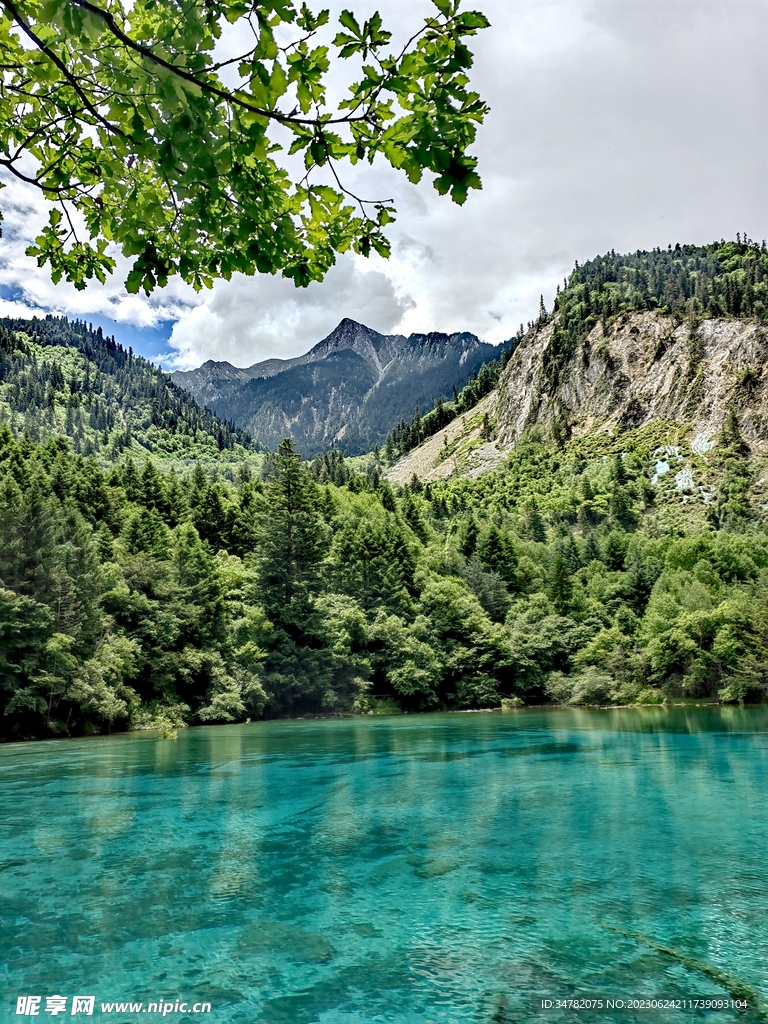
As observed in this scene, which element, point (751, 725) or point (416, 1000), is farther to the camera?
point (751, 725)

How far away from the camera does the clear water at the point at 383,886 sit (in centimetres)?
872

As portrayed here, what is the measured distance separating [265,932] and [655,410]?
165704mm

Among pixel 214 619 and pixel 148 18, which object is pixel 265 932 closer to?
pixel 148 18

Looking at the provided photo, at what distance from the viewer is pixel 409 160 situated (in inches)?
153

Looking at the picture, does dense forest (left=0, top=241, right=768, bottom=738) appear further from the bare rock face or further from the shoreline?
the bare rock face

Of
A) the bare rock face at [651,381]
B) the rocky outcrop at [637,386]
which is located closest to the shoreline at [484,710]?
the rocky outcrop at [637,386]

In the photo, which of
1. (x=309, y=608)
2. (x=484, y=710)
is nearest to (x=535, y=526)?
(x=484, y=710)

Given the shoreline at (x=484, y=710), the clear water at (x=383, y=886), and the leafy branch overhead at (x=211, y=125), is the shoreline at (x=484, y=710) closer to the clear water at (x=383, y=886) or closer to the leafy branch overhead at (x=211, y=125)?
the clear water at (x=383, y=886)

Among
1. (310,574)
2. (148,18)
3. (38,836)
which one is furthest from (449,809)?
(310,574)

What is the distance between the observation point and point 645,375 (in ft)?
542

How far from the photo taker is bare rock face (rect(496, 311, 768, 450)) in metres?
148

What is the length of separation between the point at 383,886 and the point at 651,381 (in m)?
168

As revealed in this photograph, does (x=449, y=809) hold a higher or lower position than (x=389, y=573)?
lower

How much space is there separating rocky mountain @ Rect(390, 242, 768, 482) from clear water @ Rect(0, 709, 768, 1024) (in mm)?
139818
